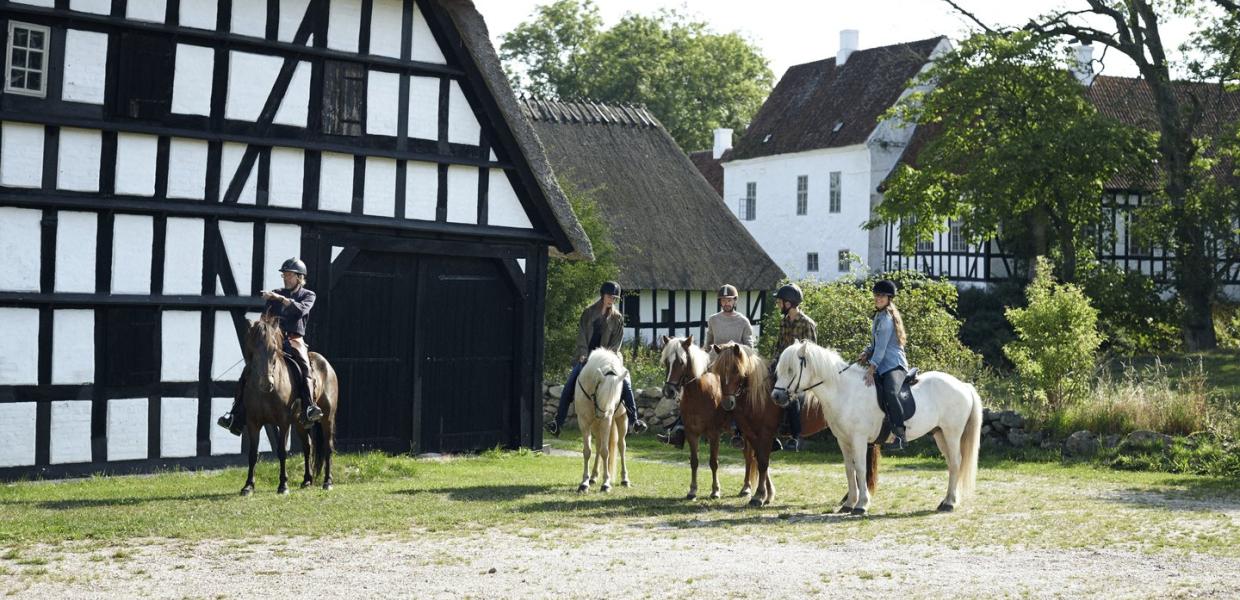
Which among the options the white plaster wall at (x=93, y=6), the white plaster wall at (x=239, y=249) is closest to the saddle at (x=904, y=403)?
the white plaster wall at (x=239, y=249)

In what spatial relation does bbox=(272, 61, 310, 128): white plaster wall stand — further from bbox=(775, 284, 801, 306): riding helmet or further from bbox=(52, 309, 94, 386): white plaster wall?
bbox=(775, 284, 801, 306): riding helmet

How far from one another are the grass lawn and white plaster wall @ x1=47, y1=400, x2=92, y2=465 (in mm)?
381

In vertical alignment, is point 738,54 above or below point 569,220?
above

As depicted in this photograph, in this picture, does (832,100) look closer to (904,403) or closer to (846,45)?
(846,45)

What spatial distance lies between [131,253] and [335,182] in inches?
102

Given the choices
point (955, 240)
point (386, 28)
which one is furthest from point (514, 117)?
point (955, 240)

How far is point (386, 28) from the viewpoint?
17547 mm

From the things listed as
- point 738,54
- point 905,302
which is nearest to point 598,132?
point 905,302

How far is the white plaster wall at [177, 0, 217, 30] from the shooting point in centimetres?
1597

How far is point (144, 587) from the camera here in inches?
356

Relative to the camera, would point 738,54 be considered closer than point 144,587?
No

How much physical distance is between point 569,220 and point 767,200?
33707 mm

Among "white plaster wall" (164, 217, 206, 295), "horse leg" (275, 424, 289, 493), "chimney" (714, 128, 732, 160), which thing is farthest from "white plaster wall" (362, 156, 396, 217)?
"chimney" (714, 128, 732, 160)

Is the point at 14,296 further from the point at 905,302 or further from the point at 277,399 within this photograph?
the point at 905,302
